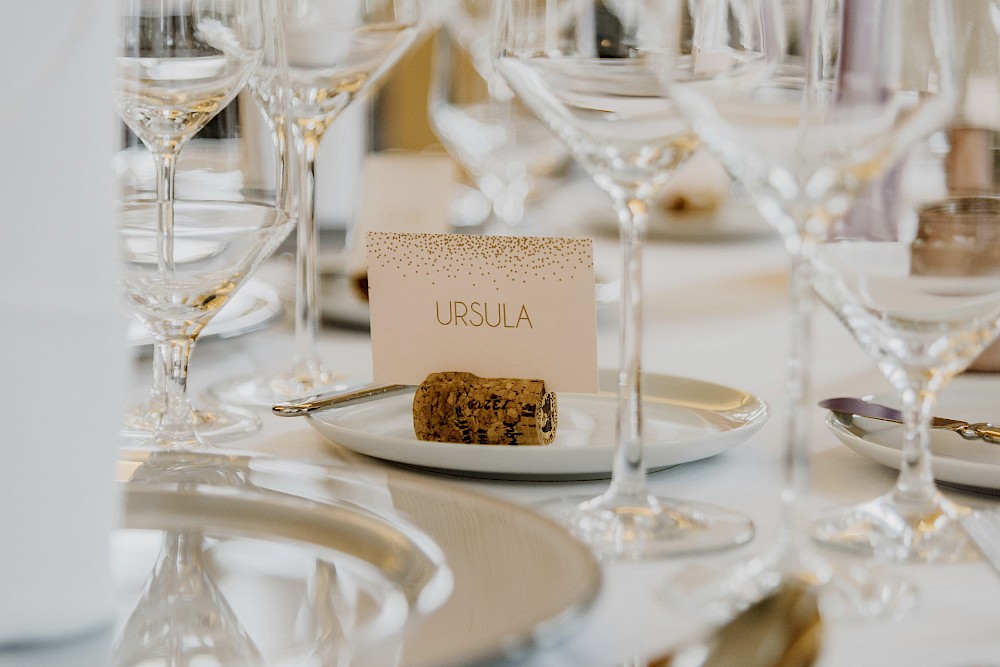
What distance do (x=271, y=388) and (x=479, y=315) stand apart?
264 mm

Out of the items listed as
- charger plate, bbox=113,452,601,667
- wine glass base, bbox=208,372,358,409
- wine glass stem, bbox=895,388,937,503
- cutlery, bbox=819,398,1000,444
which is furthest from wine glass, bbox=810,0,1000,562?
wine glass base, bbox=208,372,358,409

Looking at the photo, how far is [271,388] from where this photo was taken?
3.31ft

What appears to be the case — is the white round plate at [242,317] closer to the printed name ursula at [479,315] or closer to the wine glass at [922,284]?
the printed name ursula at [479,315]

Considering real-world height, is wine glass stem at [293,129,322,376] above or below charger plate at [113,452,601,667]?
above

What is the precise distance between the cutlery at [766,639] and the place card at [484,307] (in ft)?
0.97

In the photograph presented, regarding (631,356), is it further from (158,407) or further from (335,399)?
(158,407)

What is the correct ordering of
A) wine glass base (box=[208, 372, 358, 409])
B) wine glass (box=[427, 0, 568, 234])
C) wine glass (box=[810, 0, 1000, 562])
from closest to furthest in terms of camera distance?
→ wine glass (box=[810, 0, 1000, 562])
wine glass base (box=[208, 372, 358, 409])
wine glass (box=[427, 0, 568, 234])

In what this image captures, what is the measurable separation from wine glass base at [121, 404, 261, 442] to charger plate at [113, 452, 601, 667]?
20 centimetres

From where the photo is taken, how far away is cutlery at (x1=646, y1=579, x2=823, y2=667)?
456mm

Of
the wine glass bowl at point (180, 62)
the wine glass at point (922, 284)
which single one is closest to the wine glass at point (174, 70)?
the wine glass bowl at point (180, 62)

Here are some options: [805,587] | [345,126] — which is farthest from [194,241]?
[345,126]

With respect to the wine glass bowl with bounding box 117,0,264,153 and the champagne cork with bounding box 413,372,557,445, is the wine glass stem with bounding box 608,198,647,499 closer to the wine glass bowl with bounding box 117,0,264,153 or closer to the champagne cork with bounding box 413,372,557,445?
the champagne cork with bounding box 413,372,557,445

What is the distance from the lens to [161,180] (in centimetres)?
76

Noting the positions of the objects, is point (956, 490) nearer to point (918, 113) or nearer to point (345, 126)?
point (918, 113)
